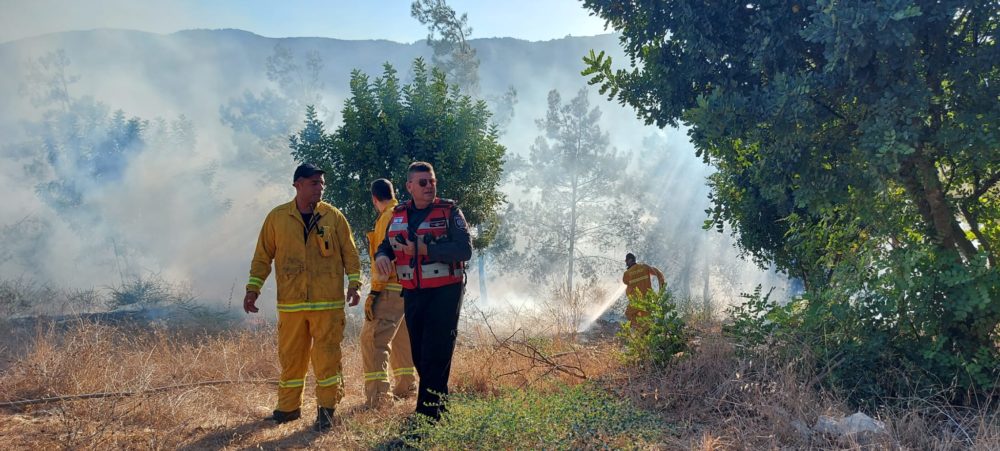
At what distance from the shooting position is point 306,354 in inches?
179

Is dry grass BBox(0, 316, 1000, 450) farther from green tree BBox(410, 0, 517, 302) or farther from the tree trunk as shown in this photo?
green tree BBox(410, 0, 517, 302)

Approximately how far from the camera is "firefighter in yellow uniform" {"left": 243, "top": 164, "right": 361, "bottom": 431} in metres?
4.43

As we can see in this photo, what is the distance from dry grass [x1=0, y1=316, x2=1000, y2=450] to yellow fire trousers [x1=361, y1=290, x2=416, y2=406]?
0.77 ft

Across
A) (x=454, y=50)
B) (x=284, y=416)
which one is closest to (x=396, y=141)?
(x=284, y=416)

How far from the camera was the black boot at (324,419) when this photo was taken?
14.3 feet

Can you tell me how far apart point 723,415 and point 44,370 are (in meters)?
5.04

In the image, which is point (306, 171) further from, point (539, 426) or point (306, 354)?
point (539, 426)

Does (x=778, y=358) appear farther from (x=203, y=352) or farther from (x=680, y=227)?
(x=680, y=227)

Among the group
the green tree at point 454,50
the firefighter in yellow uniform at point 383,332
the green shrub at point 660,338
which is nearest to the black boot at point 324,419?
the firefighter in yellow uniform at point 383,332

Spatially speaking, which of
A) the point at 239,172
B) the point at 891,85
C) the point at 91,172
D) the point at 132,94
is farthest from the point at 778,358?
the point at 132,94

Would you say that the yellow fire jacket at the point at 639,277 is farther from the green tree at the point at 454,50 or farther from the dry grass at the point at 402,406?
the green tree at the point at 454,50

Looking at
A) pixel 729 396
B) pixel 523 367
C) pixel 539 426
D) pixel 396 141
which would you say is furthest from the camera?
pixel 396 141

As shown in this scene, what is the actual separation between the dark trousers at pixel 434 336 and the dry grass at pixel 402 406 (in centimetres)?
31

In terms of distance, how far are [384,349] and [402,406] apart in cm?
48
